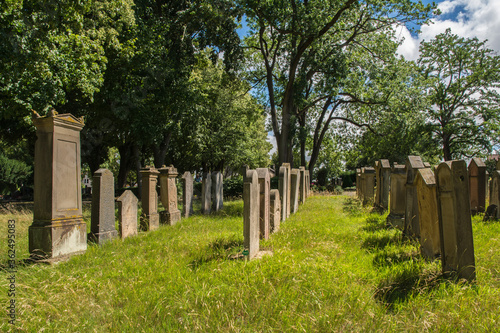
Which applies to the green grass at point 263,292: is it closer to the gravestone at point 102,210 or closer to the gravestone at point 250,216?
the gravestone at point 250,216

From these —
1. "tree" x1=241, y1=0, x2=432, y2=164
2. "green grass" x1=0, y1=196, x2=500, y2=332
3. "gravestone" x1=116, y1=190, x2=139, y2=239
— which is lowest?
"green grass" x1=0, y1=196, x2=500, y2=332

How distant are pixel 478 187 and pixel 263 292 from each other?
22.8ft

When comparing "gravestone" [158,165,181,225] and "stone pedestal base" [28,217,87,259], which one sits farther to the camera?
"gravestone" [158,165,181,225]

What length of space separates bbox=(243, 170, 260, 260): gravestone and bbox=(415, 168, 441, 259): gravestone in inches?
91.9

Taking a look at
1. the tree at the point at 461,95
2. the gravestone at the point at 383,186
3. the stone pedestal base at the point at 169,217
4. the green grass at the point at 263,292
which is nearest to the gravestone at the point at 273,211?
the green grass at the point at 263,292

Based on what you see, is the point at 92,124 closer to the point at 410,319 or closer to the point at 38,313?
the point at 38,313

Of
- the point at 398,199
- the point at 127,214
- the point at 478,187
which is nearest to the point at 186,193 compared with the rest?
the point at 127,214

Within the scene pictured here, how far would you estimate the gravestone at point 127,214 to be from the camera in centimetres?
650

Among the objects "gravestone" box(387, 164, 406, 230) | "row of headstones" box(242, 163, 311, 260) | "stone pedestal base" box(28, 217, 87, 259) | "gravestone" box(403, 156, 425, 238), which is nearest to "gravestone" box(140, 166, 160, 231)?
"stone pedestal base" box(28, 217, 87, 259)

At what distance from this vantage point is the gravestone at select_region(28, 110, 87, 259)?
16.3 feet

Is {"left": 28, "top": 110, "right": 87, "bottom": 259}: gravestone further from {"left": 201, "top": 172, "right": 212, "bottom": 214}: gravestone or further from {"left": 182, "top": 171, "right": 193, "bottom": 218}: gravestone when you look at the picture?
{"left": 201, "top": 172, "right": 212, "bottom": 214}: gravestone

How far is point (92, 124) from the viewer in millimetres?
17141

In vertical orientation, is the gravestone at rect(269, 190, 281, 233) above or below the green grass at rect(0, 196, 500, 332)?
above

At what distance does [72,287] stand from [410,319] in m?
3.44
